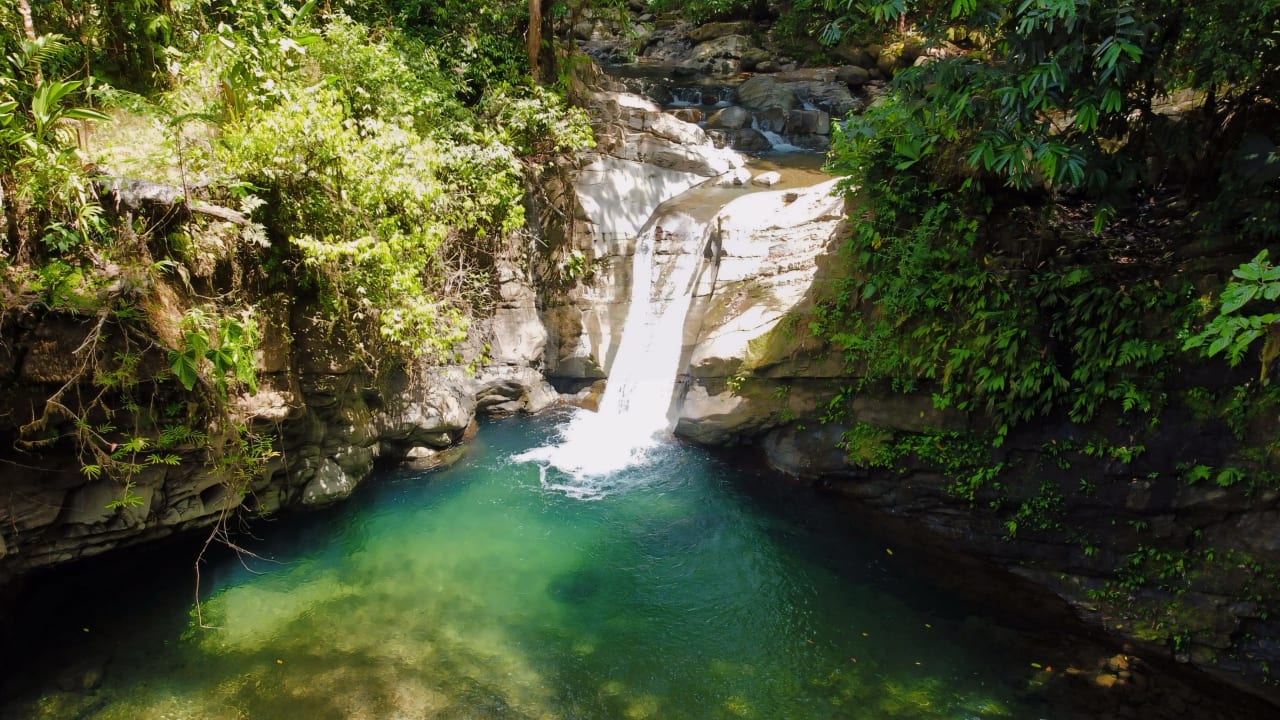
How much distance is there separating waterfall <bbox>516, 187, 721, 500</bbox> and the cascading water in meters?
0.02

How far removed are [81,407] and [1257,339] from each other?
10.6 meters

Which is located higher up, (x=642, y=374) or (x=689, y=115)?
(x=689, y=115)

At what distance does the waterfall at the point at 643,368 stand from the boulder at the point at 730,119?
5086mm

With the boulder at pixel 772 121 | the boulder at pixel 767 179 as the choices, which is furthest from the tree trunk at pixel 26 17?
the boulder at pixel 772 121

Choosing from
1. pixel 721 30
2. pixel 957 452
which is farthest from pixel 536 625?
pixel 721 30

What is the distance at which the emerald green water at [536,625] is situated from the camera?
18.5ft

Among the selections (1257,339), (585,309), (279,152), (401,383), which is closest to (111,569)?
(401,383)

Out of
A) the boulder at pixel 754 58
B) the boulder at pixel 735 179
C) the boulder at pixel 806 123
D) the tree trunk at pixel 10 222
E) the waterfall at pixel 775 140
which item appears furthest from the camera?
the boulder at pixel 754 58

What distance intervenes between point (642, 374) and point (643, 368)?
0.35 ft

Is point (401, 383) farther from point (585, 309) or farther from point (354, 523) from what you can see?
point (585, 309)

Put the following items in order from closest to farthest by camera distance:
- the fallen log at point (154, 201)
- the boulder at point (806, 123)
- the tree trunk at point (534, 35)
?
the fallen log at point (154, 201) < the tree trunk at point (534, 35) < the boulder at point (806, 123)

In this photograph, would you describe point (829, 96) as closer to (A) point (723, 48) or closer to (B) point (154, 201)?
(A) point (723, 48)

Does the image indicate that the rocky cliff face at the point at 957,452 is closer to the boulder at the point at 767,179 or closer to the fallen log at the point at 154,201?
the boulder at the point at 767,179

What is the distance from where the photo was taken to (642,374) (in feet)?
36.1
